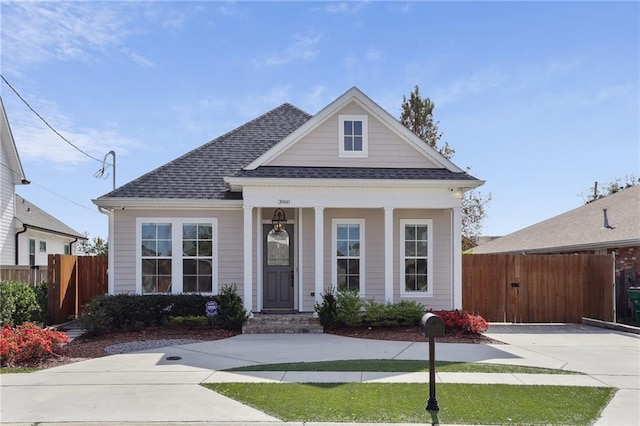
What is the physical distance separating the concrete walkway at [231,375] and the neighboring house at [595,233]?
391 cm

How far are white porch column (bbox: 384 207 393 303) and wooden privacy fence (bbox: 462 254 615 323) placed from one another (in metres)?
2.95

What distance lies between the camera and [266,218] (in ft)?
48.3

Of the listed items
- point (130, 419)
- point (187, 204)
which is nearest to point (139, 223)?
point (187, 204)

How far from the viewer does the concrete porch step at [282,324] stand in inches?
500

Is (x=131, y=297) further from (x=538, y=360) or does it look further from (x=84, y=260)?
(x=538, y=360)

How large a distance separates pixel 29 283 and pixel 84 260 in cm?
161

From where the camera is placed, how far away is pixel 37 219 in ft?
→ 76.2

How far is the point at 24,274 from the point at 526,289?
1490 centimetres

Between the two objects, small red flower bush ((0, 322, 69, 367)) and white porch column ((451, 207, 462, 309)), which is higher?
white porch column ((451, 207, 462, 309))

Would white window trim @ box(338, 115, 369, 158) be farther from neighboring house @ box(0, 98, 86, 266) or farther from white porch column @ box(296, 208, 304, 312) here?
neighboring house @ box(0, 98, 86, 266)

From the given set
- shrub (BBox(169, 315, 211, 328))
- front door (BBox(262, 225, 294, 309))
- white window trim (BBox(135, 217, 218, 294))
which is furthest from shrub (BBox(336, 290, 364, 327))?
white window trim (BBox(135, 217, 218, 294))

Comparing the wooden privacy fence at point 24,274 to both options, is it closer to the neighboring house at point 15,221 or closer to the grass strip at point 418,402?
the neighboring house at point 15,221

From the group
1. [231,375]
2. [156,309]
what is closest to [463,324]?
[231,375]

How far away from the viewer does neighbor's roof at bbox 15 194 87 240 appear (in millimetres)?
21441
